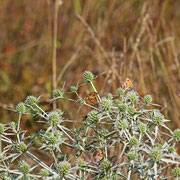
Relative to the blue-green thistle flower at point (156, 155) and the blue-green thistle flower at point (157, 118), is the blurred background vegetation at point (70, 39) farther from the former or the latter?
the blue-green thistle flower at point (156, 155)

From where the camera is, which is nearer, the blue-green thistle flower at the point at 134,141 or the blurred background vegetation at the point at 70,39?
the blue-green thistle flower at the point at 134,141

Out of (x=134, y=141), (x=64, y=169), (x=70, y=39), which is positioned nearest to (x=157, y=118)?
(x=134, y=141)

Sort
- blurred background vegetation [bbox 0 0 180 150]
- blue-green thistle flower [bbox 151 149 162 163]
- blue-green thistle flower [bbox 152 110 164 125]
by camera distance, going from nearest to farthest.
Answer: blue-green thistle flower [bbox 151 149 162 163], blue-green thistle flower [bbox 152 110 164 125], blurred background vegetation [bbox 0 0 180 150]

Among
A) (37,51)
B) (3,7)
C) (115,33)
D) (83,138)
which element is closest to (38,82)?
(37,51)

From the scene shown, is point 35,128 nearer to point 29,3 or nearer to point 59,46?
point 59,46

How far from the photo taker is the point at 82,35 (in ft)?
9.81

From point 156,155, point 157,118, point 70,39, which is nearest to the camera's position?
point 156,155

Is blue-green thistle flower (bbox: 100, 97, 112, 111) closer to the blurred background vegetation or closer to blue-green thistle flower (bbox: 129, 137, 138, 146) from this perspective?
blue-green thistle flower (bbox: 129, 137, 138, 146)

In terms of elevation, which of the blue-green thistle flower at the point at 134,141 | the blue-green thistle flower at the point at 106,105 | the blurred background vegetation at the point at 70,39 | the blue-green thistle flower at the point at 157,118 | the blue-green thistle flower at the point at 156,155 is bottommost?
the blue-green thistle flower at the point at 156,155

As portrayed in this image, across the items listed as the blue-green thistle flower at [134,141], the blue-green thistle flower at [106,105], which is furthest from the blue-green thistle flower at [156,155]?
the blue-green thistle flower at [106,105]

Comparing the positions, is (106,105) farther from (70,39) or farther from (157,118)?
(70,39)

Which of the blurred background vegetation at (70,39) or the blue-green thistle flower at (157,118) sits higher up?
the blurred background vegetation at (70,39)

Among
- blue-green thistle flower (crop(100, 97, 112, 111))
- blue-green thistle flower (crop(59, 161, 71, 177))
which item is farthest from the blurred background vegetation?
→ blue-green thistle flower (crop(59, 161, 71, 177))

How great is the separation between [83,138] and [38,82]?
1.84 metres
